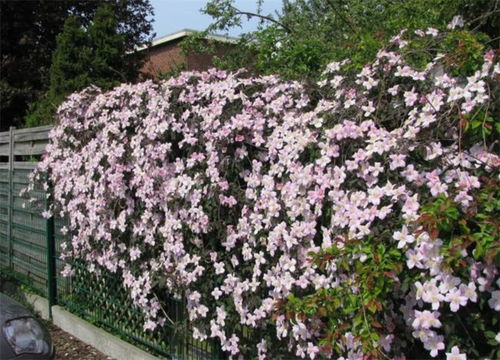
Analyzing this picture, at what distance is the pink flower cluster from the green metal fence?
246mm

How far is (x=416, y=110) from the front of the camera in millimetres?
2514

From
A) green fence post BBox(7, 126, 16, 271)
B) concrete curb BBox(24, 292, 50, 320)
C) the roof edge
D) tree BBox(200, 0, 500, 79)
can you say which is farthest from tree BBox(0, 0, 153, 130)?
concrete curb BBox(24, 292, 50, 320)

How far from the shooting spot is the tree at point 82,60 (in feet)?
29.1

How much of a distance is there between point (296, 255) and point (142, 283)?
1.57 metres

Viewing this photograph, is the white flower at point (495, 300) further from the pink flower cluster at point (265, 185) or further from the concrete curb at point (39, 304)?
the concrete curb at point (39, 304)

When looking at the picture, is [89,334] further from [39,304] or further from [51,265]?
[39,304]

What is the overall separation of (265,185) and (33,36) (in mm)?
14791

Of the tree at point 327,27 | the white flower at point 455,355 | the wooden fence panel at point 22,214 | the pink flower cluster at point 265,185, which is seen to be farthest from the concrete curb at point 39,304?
the white flower at point 455,355

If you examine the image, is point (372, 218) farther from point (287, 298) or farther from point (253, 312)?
point (253, 312)

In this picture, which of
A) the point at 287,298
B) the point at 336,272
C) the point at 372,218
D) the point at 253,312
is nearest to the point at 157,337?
the point at 253,312

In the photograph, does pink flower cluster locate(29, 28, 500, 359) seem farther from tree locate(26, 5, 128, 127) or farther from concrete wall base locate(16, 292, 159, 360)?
tree locate(26, 5, 128, 127)

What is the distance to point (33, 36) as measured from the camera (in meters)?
15.8

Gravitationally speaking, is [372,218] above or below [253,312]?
above

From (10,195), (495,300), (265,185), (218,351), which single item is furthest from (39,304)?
(495,300)
